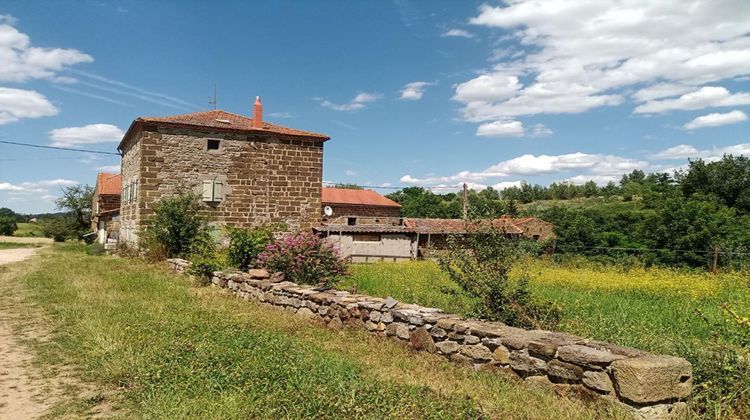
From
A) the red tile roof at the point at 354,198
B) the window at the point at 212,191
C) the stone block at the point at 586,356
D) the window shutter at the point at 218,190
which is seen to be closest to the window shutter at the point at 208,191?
the window at the point at 212,191

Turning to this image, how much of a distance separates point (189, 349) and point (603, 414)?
424 cm

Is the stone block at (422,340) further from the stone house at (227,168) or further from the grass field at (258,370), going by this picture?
the stone house at (227,168)

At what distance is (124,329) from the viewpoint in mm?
6523

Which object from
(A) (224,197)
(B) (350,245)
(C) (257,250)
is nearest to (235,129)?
(A) (224,197)

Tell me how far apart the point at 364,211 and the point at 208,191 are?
84.6 ft

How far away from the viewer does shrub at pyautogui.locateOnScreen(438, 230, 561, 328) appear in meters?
6.01

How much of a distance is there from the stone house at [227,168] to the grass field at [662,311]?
992 centimetres

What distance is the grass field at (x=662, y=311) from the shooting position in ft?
12.6

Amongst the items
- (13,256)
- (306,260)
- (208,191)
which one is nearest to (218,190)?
(208,191)

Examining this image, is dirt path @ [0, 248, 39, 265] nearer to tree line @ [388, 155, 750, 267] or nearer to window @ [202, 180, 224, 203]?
window @ [202, 180, 224, 203]

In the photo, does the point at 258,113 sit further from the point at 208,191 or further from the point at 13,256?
the point at 13,256

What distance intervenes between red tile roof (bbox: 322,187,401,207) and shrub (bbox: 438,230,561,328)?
38.2 metres

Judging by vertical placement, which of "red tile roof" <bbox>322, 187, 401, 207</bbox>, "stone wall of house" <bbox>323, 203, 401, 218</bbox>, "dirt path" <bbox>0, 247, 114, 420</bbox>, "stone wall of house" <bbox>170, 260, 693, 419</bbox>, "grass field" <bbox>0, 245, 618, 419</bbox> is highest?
"red tile roof" <bbox>322, 187, 401, 207</bbox>

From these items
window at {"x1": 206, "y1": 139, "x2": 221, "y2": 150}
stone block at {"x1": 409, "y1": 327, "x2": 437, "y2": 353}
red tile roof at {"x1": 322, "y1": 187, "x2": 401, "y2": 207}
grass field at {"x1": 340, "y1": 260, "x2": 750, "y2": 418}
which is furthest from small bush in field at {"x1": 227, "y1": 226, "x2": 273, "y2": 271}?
red tile roof at {"x1": 322, "y1": 187, "x2": 401, "y2": 207}
